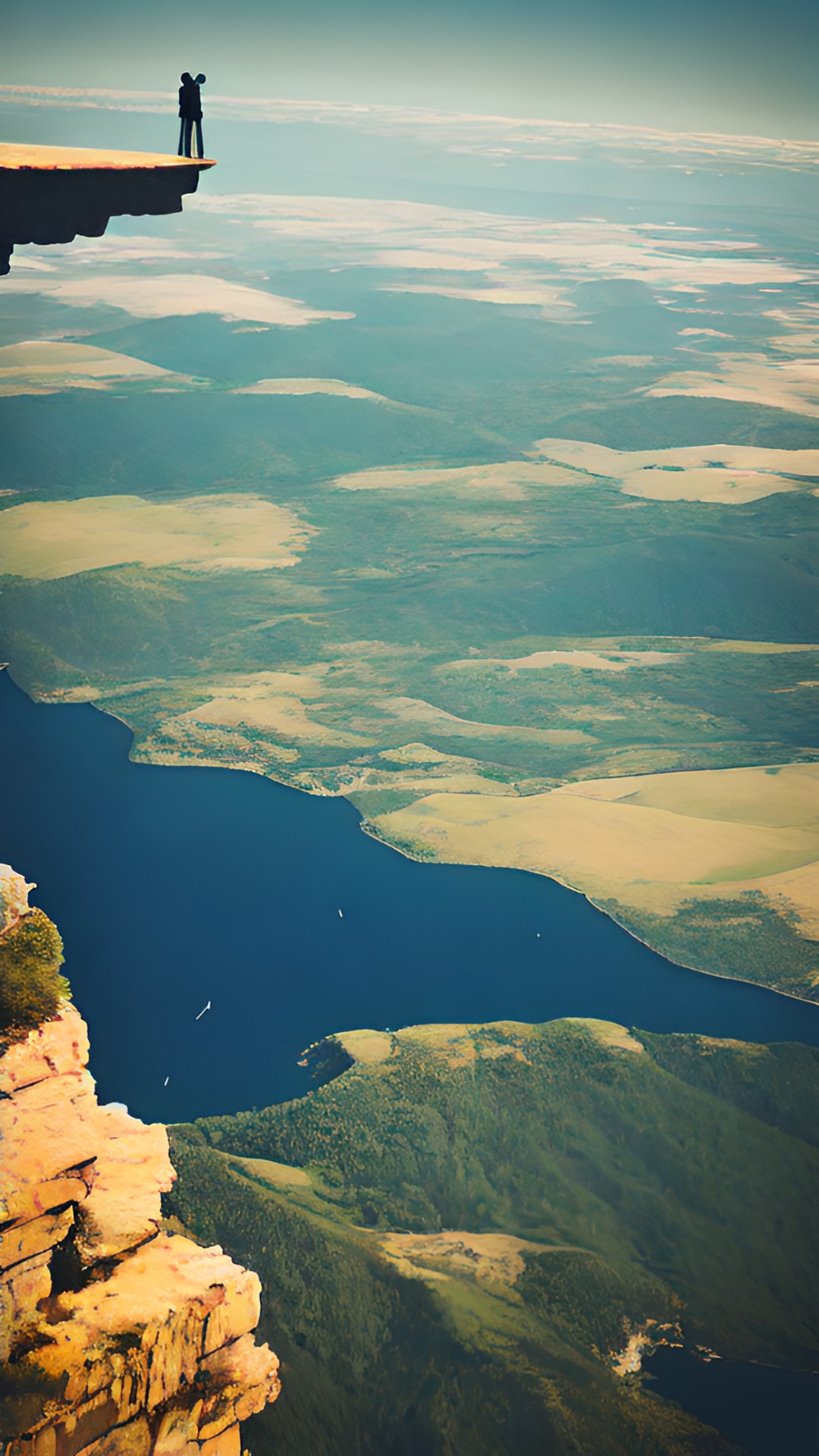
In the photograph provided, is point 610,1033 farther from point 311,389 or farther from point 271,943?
point 311,389

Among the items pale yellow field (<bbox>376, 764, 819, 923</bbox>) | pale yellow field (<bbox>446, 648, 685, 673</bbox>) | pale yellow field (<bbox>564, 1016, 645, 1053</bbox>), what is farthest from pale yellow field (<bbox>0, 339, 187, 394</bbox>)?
pale yellow field (<bbox>564, 1016, 645, 1053</bbox>)

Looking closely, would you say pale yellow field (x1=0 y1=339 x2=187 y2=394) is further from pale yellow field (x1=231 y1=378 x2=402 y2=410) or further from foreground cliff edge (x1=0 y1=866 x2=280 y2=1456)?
foreground cliff edge (x1=0 y1=866 x2=280 y2=1456)

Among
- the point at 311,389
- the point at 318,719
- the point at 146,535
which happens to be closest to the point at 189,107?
the point at 318,719

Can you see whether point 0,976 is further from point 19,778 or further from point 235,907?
point 19,778

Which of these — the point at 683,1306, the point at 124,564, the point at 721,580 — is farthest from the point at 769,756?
the point at 124,564

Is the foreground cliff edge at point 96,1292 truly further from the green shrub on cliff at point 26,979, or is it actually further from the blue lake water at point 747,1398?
the blue lake water at point 747,1398

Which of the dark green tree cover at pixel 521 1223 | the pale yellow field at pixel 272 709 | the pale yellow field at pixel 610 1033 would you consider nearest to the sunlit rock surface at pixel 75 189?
the dark green tree cover at pixel 521 1223
